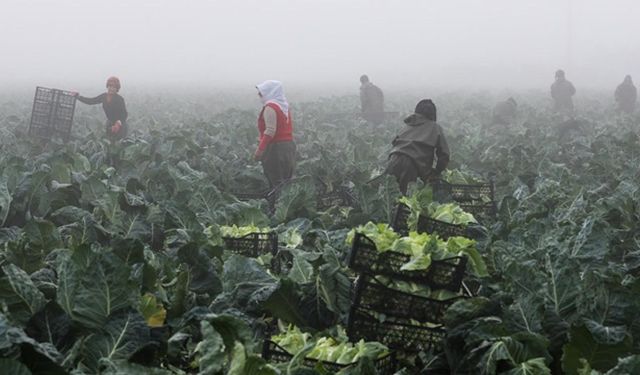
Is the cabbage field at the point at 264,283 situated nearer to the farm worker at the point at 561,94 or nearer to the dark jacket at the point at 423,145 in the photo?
the dark jacket at the point at 423,145

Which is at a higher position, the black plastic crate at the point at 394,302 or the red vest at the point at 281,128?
the red vest at the point at 281,128

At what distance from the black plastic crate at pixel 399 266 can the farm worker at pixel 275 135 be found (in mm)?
4771

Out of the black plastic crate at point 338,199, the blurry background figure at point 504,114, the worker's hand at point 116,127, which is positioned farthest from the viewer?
the blurry background figure at point 504,114

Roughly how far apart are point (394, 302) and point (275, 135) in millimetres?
5383

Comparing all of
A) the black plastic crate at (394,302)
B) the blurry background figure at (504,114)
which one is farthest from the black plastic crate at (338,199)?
the blurry background figure at (504,114)

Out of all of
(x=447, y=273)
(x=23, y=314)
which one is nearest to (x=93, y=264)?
(x=23, y=314)

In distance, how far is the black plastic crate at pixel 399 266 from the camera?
4168 mm

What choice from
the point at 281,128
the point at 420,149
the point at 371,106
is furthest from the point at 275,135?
the point at 371,106

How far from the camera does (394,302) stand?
4074 millimetres

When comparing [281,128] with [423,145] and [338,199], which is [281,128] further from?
[423,145]

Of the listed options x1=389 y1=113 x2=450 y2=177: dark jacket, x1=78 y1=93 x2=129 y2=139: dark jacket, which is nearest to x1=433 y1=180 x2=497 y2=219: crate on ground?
x1=389 y1=113 x2=450 y2=177: dark jacket

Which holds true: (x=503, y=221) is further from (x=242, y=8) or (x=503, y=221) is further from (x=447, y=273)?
(x=242, y=8)

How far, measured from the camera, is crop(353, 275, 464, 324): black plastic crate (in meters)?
4.05

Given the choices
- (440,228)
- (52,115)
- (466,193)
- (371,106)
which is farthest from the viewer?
(371,106)
